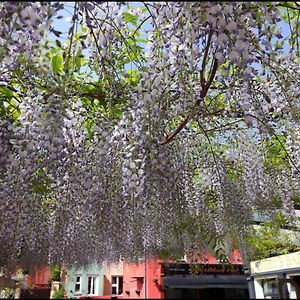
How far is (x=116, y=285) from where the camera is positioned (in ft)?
47.6

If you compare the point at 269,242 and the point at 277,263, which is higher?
the point at 269,242

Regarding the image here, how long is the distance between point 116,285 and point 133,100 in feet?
43.3

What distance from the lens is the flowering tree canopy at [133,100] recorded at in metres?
2.03

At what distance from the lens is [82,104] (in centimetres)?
320

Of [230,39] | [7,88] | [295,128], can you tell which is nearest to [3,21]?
[7,88]

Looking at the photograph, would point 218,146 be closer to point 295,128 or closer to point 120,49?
point 295,128

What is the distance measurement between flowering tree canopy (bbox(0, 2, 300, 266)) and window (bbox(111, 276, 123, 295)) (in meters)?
11.3

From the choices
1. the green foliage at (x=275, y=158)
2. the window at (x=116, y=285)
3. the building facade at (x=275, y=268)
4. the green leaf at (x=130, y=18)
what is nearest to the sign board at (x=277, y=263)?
the building facade at (x=275, y=268)

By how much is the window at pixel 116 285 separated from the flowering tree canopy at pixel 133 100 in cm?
1126

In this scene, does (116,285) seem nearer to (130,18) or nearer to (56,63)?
(56,63)

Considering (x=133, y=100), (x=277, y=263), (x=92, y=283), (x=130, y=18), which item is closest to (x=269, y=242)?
(x=277, y=263)

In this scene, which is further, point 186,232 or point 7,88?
point 186,232

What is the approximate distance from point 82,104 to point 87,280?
1165 cm

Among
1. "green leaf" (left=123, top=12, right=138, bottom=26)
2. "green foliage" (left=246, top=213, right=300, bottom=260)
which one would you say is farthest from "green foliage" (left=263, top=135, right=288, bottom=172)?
"green leaf" (left=123, top=12, right=138, bottom=26)
